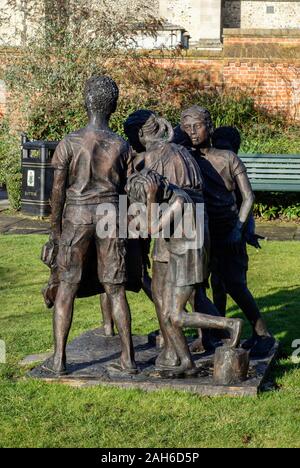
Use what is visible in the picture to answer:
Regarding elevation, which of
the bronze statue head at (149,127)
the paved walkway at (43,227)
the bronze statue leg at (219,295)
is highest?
the bronze statue head at (149,127)

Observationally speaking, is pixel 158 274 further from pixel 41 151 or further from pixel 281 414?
pixel 41 151

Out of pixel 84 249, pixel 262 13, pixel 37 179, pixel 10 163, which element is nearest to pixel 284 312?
pixel 84 249

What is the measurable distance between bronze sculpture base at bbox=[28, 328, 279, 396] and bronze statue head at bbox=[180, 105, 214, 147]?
168 cm

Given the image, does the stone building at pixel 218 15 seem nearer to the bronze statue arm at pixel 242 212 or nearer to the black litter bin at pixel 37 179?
the black litter bin at pixel 37 179

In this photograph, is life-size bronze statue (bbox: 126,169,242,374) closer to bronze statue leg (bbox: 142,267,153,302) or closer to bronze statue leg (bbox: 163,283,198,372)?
bronze statue leg (bbox: 163,283,198,372)

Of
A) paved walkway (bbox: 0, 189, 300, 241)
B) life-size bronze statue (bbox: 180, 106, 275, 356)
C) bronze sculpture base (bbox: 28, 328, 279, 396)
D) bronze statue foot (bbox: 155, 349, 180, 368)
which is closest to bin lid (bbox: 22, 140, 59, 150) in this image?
paved walkway (bbox: 0, 189, 300, 241)

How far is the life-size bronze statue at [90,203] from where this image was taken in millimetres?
7082

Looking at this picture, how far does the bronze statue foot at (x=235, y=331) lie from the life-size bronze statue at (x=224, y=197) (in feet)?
2.95

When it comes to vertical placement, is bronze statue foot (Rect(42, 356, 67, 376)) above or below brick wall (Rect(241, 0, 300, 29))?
below

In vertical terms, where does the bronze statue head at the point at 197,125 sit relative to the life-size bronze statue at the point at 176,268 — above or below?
above

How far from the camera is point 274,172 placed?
1661cm

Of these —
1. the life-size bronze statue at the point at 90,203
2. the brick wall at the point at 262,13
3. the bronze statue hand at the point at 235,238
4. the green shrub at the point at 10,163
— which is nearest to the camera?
the life-size bronze statue at the point at 90,203

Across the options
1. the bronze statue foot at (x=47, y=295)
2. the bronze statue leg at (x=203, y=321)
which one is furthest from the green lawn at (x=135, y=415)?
the bronze statue foot at (x=47, y=295)

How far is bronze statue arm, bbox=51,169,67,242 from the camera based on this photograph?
7105mm
